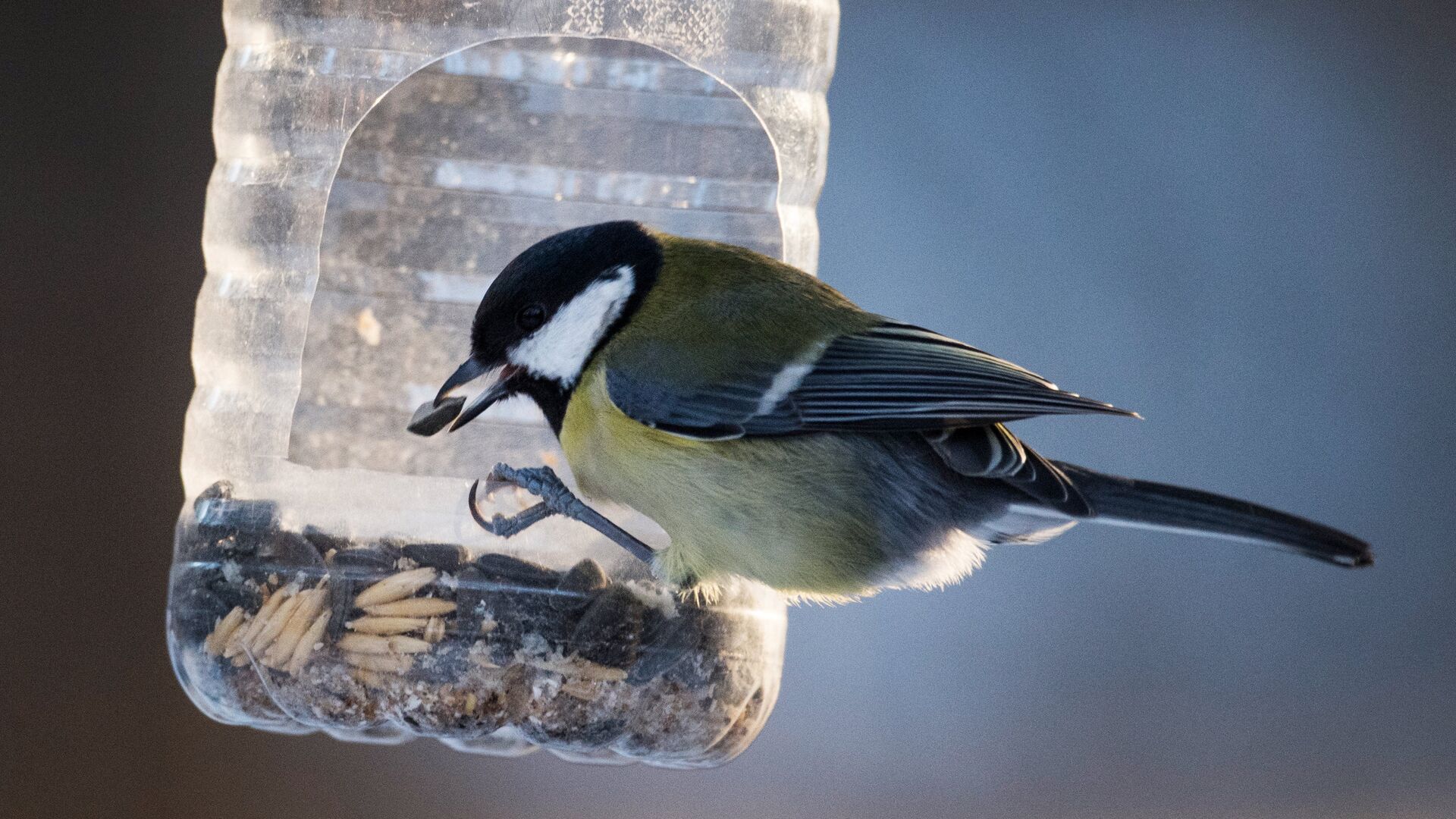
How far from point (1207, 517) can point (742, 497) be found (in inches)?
14.0

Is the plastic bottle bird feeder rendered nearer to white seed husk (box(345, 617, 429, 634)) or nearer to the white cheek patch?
white seed husk (box(345, 617, 429, 634))

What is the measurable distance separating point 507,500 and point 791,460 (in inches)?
12.8

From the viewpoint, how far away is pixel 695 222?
4.54 ft

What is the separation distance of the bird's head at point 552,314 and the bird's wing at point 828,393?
5 cm

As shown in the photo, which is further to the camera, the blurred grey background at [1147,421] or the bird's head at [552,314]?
the blurred grey background at [1147,421]

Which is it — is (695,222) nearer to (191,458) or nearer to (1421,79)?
(191,458)

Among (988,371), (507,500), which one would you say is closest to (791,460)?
(988,371)

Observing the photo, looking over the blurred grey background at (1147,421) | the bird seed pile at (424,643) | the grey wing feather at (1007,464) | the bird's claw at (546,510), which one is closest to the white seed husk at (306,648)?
the bird seed pile at (424,643)

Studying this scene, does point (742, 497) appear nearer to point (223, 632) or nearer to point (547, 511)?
point (547, 511)

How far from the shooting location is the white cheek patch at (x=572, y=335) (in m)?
1.08

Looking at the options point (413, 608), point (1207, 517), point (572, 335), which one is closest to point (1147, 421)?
point (1207, 517)

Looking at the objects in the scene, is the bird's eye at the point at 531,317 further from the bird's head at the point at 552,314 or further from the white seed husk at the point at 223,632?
the white seed husk at the point at 223,632

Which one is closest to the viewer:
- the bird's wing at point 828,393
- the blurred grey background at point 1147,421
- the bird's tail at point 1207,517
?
the bird's tail at point 1207,517

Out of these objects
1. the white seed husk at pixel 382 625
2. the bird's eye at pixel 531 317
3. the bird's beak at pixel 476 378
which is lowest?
the white seed husk at pixel 382 625
